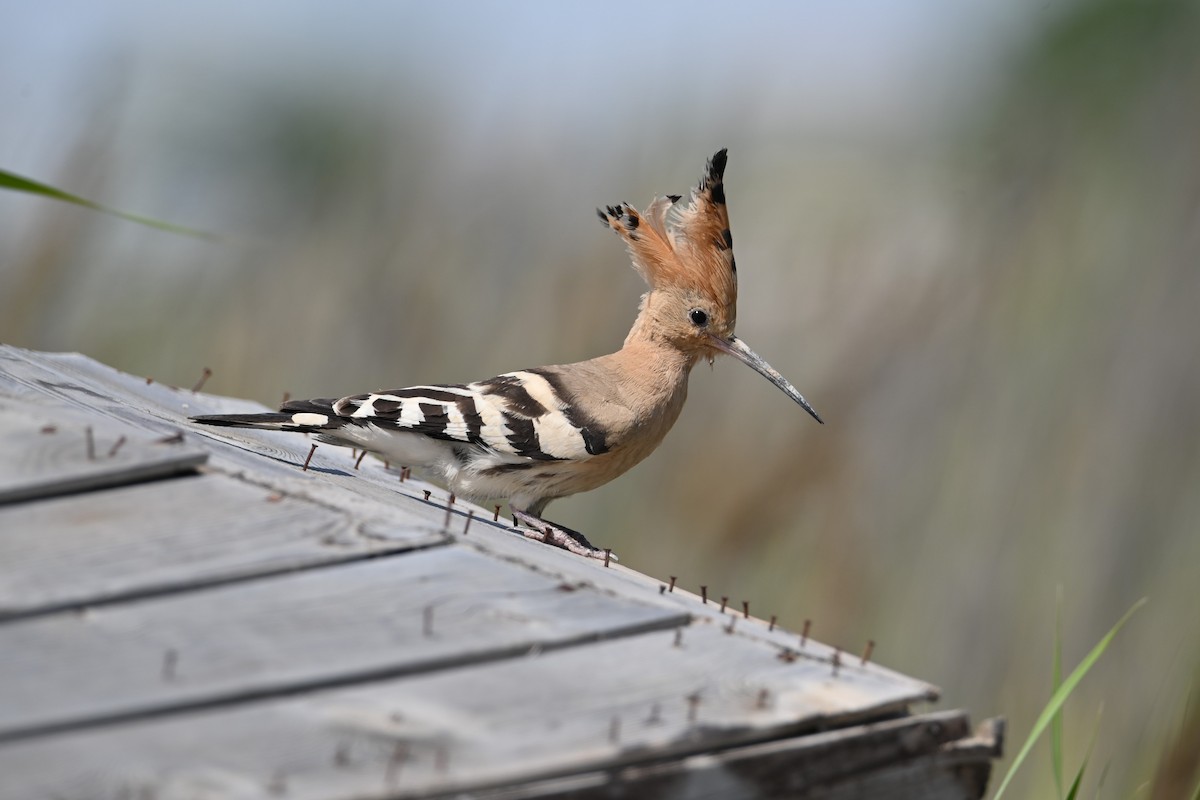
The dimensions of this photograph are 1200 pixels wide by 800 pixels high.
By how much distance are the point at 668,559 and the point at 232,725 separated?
3.02 m

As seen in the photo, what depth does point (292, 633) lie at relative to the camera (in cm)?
122

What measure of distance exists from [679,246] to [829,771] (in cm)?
220

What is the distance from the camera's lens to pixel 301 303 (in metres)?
4.93

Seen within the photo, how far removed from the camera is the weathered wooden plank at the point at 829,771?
44.7 inches

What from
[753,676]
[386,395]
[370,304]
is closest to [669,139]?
[370,304]

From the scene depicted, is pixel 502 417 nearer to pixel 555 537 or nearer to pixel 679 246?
pixel 555 537

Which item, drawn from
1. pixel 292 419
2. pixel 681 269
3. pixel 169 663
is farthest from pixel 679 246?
pixel 169 663

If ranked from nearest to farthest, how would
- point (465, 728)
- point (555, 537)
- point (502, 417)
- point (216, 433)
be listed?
point (465, 728) → point (216, 433) → point (555, 537) → point (502, 417)

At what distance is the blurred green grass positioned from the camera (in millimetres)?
3516

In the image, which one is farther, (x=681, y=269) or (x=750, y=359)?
(x=750, y=359)

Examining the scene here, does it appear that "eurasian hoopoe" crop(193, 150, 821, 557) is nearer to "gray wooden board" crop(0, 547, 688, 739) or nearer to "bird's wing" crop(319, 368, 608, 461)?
"bird's wing" crop(319, 368, 608, 461)

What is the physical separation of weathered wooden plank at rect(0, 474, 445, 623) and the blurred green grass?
206 centimetres

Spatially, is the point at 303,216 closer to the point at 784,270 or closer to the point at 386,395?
the point at 784,270

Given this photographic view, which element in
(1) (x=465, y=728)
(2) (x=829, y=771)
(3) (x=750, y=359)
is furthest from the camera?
(3) (x=750, y=359)
